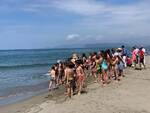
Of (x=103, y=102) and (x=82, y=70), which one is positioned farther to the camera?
(x=82, y=70)

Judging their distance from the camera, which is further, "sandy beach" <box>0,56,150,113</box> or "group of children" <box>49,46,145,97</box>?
"group of children" <box>49,46,145,97</box>

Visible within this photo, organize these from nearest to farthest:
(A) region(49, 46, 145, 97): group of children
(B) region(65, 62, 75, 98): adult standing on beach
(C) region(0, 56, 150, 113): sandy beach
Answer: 1. (C) region(0, 56, 150, 113): sandy beach
2. (B) region(65, 62, 75, 98): adult standing on beach
3. (A) region(49, 46, 145, 97): group of children

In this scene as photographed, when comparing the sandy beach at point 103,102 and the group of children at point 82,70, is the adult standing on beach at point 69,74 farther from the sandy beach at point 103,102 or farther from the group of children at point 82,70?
the sandy beach at point 103,102

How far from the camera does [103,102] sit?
15.3 m

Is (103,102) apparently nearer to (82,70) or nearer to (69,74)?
(69,74)

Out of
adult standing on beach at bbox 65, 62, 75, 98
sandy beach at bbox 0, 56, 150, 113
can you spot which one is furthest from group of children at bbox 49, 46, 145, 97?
sandy beach at bbox 0, 56, 150, 113

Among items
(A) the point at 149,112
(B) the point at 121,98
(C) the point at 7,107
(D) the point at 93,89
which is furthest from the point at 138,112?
(C) the point at 7,107

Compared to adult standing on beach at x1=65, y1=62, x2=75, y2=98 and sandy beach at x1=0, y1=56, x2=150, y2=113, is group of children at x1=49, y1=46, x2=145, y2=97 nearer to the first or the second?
A: adult standing on beach at x1=65, y1=62, x2=75, y2=98

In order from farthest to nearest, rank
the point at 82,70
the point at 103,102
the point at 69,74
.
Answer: the point at 82,70, the point at 69,74, the point at 103,102

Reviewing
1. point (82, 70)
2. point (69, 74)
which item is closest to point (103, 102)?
point (69, 74)

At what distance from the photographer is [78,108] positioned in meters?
14.3

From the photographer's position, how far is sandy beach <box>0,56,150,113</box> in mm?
14141

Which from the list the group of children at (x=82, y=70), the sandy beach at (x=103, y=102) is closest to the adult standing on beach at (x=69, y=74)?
the group of children at (x=82, y=70)

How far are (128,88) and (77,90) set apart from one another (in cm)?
250
